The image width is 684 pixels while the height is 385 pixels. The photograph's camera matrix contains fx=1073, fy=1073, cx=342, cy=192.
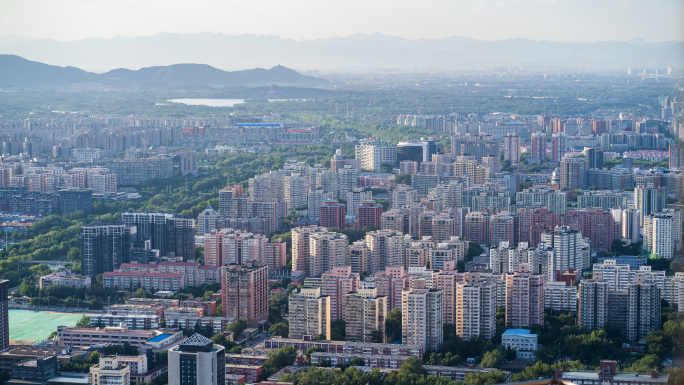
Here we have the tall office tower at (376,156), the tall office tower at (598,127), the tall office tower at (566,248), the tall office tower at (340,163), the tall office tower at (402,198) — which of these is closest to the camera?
the tall office tower at (566,248)

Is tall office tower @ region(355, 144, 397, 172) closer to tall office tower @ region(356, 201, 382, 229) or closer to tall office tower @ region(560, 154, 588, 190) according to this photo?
tall office tower @ region(560, 154, 588, 190)

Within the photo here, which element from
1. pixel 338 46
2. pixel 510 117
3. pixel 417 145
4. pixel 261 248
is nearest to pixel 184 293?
pixel 261 248

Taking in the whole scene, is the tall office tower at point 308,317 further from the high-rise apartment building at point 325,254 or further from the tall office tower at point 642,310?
the high-rise apartment building at point 325,254

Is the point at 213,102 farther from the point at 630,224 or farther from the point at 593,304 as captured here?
the point at 593,304

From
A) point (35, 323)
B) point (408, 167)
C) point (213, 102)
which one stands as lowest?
point (35, 323)

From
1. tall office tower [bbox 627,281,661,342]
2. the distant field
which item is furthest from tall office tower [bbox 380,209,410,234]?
tall office tower [bbox 627,281,661,342]

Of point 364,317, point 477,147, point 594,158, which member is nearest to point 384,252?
point 364,317

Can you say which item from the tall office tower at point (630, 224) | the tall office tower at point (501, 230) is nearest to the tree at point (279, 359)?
the tall office tower at point (501, 230)
